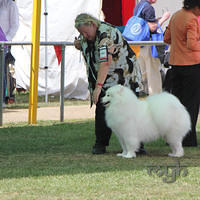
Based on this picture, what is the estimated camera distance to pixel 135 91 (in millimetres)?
6781

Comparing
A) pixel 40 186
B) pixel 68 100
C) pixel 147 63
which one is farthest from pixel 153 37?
pixel 40 186

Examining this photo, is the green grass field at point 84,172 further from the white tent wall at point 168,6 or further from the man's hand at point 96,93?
the white tent wall at point 168,6

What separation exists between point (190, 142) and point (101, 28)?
2.04m

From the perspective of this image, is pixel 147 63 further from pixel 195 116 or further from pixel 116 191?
pixel 116 191

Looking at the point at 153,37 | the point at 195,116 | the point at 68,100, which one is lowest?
the point at 68,100

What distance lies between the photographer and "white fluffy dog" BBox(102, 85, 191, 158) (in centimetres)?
629

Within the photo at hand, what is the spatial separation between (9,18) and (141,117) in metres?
6.38

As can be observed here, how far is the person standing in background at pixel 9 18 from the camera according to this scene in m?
11.9

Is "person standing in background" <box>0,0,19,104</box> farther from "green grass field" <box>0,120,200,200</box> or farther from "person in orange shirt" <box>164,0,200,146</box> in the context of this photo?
"person in orange shirt" <box>164,0,200,146</box>

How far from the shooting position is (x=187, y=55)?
284 inches

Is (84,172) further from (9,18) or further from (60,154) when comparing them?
(9,18)

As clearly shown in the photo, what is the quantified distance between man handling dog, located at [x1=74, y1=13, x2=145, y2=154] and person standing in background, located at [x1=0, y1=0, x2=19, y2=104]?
5417 mm

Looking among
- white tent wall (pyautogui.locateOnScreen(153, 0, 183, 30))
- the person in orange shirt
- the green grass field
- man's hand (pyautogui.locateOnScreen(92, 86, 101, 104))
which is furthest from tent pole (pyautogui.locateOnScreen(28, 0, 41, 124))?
white tent wall (pyautogui.locateOnScreen(153, 0, 183, 30))

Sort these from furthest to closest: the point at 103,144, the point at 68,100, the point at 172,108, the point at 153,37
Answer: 1. the point at 68,100
2. the point at 153,37
3. the point at 103,144
4. the point at 172,108
